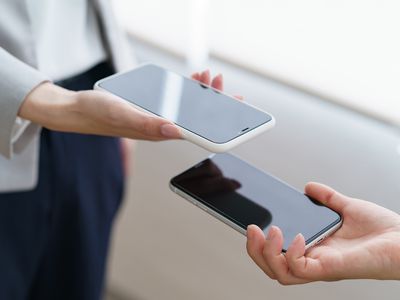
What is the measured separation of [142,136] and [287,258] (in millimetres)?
151

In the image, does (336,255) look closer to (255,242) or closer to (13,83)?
(255,242)

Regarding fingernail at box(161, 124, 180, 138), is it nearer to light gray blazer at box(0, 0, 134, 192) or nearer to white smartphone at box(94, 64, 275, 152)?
white smartphone at box(94, 64, 275, 152)

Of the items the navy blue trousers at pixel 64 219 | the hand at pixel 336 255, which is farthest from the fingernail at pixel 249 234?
the navy blue trousers at pixel 64 219

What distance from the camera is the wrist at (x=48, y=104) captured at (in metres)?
0.57

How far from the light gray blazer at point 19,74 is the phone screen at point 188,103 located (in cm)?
7

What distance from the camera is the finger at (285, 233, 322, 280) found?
0.49 metres

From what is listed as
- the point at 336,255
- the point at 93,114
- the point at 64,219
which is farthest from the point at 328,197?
the point at 64,219

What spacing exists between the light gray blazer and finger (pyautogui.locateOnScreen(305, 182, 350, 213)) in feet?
0.82

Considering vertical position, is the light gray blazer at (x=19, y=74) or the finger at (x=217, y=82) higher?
the finger at (x=217, y=82)

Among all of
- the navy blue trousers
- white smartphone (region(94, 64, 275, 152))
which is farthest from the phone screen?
the navy blue trousers

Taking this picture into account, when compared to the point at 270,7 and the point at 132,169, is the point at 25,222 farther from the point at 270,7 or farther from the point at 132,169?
the point at 270,7

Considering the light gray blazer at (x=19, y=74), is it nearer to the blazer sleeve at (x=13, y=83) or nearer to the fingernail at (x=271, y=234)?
the blazer sleeve at (x=13, y=83)

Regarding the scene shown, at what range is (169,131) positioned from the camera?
50cm

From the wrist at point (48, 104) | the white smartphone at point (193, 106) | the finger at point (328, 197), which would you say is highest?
the white smartphone at point (193, 106)
